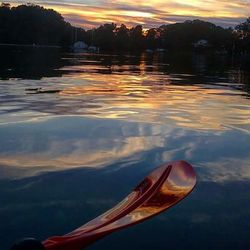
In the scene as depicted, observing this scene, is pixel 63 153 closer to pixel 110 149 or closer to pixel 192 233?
pixel 110 149

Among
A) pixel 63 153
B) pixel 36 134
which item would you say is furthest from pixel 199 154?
pixel 36 134

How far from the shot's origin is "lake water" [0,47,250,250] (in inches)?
182

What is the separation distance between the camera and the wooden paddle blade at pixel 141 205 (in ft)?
12.2

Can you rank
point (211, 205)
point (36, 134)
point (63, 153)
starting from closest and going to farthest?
point (211, 205)
point (63, 153)
point (36, 134)

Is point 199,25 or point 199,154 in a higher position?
point 199,25

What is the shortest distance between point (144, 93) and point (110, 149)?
8668mm

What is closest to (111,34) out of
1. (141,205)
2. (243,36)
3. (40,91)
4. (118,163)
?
(243,36)

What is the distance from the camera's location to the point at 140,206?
4605mm

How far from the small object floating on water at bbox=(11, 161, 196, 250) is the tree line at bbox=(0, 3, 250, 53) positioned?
137m

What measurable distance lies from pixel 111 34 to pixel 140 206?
161 metres

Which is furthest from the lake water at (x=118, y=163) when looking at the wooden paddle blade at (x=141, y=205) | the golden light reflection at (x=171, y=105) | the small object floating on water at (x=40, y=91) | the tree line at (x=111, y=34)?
the tree line at (x=111, y=34)

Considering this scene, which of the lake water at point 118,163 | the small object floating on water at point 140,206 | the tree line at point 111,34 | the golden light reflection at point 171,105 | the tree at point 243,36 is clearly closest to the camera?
the small object floating on water at point 140,206

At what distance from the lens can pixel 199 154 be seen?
755 centimetres

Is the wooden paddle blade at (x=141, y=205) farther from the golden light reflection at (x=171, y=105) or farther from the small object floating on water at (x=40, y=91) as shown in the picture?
the small object floating on water at (x=40, y=91)
